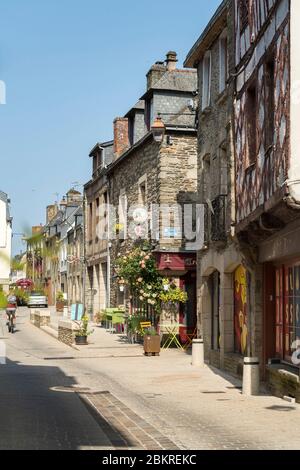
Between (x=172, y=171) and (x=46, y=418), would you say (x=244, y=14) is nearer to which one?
(x=46, y=418)

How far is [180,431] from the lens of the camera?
7727mm

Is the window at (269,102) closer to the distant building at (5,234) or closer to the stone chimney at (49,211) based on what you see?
the stone chimney at (49,211)

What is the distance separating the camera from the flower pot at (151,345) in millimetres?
17453

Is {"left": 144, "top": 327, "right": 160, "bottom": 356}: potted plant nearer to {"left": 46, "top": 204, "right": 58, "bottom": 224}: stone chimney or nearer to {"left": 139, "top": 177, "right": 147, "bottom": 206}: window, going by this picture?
{"left": 139, "top": 177, "right": 147, "bottom": 206}: window

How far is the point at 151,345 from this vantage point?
17469mm

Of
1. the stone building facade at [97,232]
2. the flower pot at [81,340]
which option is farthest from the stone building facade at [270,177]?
the stone building facade at [97,232]

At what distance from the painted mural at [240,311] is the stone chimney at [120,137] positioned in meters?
13.7

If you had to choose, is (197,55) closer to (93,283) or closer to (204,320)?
(204,320)

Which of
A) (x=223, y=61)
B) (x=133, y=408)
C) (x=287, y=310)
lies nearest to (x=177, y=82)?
(x=223, y=61)

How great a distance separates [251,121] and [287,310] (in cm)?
338

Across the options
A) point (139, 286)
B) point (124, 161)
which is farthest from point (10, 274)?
point (124, 161)

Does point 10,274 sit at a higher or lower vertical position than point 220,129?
lower
